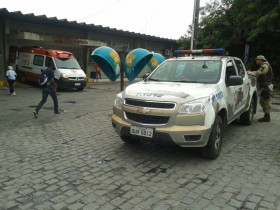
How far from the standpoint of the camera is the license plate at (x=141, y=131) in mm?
4672

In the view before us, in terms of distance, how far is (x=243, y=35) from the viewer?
20.1m

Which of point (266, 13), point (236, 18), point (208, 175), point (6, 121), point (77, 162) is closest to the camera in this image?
point (208, 175)

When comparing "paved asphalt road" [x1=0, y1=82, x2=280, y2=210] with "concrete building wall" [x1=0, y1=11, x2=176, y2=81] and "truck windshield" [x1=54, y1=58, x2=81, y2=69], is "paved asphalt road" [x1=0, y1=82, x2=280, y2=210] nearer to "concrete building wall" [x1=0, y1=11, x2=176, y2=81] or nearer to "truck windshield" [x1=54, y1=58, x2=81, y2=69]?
"concrete building wall" [x1=0, y1=11, x2=176, y2=81]

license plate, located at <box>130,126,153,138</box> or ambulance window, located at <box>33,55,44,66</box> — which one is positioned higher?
ambulance window, located at <box>33,55,44,66</box>

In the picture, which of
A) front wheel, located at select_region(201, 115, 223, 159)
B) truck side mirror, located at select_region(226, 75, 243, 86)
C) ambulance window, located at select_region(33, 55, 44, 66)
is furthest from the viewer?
ambulance window, located at select_region(33, 55, 44, 66)

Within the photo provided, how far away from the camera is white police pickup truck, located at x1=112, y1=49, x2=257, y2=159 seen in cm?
454

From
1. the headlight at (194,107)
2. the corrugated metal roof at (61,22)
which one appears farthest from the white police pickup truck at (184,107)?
the corrugated metal roof at (61,22)

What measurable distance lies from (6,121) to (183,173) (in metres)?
5.73

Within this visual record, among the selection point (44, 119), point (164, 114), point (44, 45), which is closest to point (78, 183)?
point (164, 114)

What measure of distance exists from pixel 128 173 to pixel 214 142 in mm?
1562

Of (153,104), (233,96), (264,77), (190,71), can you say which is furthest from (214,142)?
(264,77)

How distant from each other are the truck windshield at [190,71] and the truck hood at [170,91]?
14.6 inches

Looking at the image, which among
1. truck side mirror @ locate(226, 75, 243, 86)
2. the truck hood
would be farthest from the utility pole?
the truck hood

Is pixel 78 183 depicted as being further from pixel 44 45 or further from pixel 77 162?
pixel 44 45
